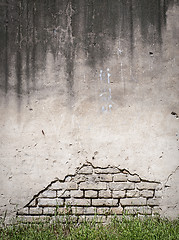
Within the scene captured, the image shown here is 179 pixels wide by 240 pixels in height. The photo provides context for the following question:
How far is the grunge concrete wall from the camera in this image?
3020mm

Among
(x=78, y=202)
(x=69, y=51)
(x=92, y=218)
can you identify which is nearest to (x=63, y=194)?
(x=78, y=202)

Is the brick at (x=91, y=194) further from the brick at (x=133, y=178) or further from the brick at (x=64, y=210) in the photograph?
the brick at (x=133, y=178)

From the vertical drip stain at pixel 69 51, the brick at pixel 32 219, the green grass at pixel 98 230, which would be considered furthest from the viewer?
the vertical drip stain at pixel 69 51

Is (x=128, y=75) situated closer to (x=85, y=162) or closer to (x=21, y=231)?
(x=85, y=162)

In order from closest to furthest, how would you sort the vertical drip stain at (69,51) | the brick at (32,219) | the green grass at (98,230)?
the green grass at (98,230) → the brick at (32,219) → the vertical drip stain at (69,51)

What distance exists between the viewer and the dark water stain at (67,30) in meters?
3.05

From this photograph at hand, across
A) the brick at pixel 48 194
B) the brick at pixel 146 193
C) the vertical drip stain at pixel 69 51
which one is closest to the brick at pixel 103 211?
the brick at pixel 146 193

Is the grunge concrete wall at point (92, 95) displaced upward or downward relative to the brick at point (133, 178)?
upward

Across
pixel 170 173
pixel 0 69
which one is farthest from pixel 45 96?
pixel 170 173

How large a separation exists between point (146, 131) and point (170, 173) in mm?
593

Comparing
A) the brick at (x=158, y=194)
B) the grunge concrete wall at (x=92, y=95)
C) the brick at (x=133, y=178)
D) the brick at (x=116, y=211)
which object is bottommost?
the brick at (x=116, y=211)

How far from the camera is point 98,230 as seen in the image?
9.32 ft

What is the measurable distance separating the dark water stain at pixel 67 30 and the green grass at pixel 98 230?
1580 millimetres

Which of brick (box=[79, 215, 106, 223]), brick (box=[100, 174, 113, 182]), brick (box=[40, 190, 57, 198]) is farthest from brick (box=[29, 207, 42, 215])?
brick (box=[100, 174, 113, 182])
